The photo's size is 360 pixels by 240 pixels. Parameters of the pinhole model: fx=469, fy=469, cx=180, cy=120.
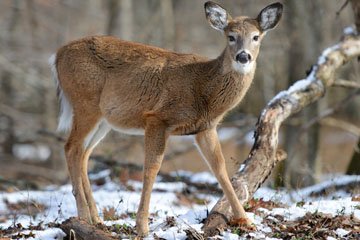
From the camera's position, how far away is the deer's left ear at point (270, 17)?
5.36 metres

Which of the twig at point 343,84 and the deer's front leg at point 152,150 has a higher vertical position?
the twig at point 343,84

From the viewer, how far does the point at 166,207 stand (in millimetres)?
7207

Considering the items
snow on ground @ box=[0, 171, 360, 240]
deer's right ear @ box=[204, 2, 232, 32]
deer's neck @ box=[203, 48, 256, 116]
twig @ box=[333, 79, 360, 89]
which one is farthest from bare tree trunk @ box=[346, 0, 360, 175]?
deer's neck @ box=[203, 48, 256, 116]

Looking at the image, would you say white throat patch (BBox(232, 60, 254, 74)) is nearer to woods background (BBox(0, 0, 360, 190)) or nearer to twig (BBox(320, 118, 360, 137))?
woods background (BBox(0, 0, 360, 190))

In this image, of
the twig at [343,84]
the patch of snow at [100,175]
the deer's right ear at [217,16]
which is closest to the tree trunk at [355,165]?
the twig at [343,84]

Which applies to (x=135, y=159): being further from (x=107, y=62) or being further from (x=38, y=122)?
(x=107, y=62)

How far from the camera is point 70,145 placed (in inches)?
237

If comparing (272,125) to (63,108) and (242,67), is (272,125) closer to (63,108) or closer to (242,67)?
(242,67)

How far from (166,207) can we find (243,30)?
126 inches

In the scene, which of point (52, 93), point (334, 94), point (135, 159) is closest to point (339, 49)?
point (135, 159)

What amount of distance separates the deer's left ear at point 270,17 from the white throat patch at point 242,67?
0.51m

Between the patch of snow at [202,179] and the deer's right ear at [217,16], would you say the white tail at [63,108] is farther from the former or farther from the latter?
the patch of snow at [202,179]

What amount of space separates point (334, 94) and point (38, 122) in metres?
15.3

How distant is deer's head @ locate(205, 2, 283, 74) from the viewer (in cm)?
511
